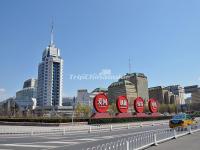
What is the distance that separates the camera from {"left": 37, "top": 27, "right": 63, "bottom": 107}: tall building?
161 meters

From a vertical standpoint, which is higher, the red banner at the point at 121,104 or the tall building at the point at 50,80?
the tall building at the point at 50,80

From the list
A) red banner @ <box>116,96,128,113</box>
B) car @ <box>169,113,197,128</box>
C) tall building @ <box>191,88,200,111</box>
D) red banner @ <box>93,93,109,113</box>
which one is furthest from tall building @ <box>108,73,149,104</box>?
car @ <box>169,113,197,128</box>

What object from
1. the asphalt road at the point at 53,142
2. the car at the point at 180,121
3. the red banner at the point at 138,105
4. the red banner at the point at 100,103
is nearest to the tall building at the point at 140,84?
the red banner at the point at 138,105

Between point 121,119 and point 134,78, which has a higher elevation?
point 134,78

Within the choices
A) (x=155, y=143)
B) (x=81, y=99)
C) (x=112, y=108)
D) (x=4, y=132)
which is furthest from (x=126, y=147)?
(x=81, y=99)

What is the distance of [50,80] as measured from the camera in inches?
6334

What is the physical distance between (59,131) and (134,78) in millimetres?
131698

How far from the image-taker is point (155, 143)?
17.0 m

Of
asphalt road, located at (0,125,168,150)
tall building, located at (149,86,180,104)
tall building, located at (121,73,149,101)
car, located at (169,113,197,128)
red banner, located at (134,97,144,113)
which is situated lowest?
asphalt road, located at (0,125,168,150)

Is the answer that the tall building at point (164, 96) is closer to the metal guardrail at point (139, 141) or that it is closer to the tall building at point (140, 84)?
the tall building at point (140, 84)

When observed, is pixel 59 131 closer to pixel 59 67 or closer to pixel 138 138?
pixel 138 138

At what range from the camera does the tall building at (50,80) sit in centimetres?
16088

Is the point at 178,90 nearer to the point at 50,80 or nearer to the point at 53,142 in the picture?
the point at 50,80

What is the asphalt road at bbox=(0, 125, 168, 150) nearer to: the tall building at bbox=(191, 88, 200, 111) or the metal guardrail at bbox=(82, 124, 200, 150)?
the metal guardrail at bbox=(82, 124, 200, 150)
